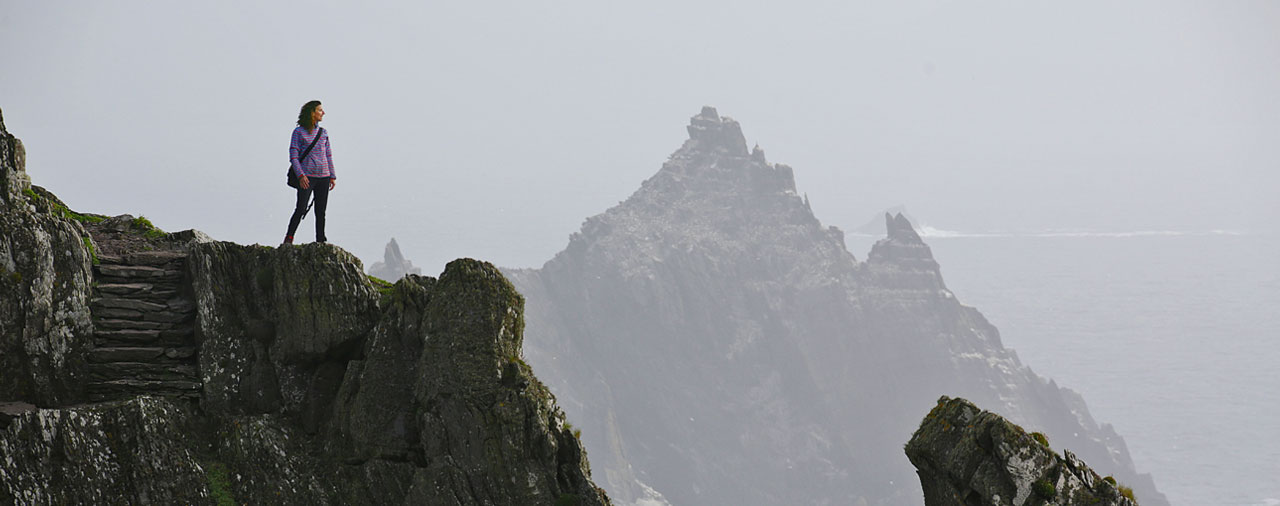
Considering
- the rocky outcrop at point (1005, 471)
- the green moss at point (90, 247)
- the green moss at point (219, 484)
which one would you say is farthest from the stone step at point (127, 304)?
the rocky outcrop at point (1005, 471)

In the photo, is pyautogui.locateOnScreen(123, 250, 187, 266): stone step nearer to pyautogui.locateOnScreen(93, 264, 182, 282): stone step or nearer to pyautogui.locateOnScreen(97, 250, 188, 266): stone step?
pyautogui.locateOnScreen(97, 250, 188, 266): stone step

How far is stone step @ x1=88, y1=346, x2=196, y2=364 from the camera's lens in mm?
24172

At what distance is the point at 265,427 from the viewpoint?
24.6 m

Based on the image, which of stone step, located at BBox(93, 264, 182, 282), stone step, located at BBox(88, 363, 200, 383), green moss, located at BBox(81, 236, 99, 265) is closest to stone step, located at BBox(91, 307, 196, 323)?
stone step, located at BBox(93, 264, 182, 282)

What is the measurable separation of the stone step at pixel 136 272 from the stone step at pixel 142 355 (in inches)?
89.4

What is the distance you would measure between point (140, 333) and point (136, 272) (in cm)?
213

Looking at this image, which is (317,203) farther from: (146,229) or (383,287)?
(146,229)

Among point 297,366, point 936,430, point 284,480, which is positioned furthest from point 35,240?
point 936,430

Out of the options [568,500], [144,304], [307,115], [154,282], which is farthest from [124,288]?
[568,500]

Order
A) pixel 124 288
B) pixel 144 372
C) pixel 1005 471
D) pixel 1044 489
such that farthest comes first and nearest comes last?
pixel 124 288 → pixel 144 372 → pixel 1005 471 → pixel 1044 489

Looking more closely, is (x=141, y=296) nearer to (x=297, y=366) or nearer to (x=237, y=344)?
(x=237, y=344)

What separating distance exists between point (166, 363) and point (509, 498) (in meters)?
10.3

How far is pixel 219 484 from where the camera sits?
78.5ft

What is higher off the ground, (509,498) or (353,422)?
(353,422)
